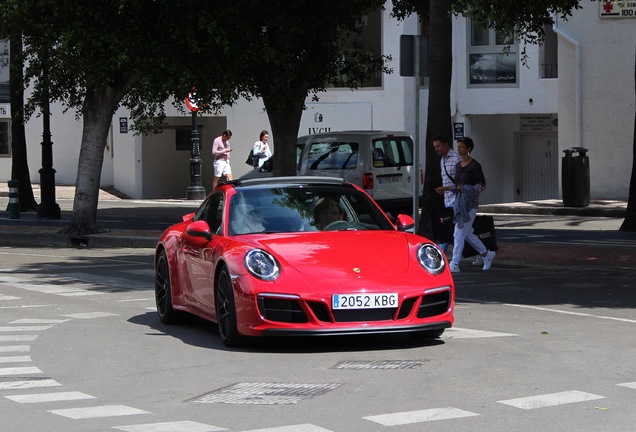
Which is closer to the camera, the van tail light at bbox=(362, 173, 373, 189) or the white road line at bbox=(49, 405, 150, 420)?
the white road line at bbox=(49, 405, 150, 420)

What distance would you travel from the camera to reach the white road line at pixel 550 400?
8039mm

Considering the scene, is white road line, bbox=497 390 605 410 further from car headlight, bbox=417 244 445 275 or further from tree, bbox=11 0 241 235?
tree, bbox=11 0 241 235

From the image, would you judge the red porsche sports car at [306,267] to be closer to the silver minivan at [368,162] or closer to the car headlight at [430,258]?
the car headlight at [430,258]

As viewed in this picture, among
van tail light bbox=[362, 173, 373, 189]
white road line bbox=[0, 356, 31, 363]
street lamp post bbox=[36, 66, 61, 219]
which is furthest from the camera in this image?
street lamp post bbox=[36, 66, 61, 219]

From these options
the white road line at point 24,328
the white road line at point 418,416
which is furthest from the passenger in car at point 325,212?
the white road line at point 418,416

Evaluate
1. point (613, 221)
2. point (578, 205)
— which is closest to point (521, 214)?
point (578, 205)

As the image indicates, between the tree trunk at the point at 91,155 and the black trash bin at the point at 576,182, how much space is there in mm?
12164

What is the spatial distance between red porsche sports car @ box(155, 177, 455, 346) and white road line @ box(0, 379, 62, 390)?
5.66 feet

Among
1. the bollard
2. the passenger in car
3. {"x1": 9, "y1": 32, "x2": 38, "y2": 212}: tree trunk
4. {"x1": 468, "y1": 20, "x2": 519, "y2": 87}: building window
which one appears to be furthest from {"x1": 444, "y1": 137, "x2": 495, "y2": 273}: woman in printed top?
{"x1": 468, "y1": 20, "x2": 519, "y2": 87}: building window

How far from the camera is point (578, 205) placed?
3247 centimetres

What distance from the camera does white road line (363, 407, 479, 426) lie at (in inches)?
300

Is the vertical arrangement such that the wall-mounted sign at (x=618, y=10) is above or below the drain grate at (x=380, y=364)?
above

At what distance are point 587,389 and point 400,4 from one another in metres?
17.1

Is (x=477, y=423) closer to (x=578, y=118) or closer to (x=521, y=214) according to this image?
(x=521, y=214)
